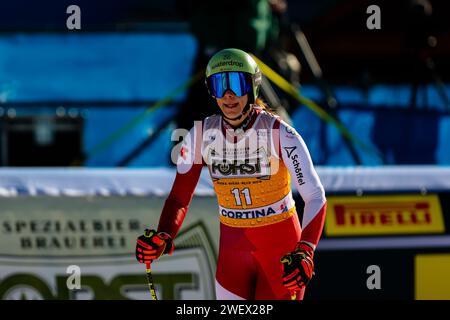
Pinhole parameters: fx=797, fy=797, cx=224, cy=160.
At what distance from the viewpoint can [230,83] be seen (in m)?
4.17

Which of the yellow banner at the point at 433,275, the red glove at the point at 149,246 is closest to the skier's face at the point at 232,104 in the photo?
the red glove at the point at 149,246

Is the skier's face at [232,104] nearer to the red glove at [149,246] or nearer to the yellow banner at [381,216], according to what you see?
the red glove at [149,246]

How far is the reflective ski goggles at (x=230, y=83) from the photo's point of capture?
13.7 ft

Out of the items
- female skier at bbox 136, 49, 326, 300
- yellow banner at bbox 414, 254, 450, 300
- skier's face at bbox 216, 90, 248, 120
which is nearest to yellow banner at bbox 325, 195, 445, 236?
yellow banner at bbox 414, 254, 450, 300

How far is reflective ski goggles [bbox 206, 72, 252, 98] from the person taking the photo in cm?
417

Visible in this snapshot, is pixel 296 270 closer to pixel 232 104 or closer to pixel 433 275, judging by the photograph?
pixel 232 104

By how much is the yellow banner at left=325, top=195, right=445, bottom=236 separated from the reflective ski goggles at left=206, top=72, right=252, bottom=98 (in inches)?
60.9

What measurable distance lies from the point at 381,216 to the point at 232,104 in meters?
1.75

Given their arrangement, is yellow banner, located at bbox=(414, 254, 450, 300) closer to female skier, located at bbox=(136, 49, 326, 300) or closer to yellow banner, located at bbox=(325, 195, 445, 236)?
yellow banner, located at bbox=(325, 195, 445, 236)

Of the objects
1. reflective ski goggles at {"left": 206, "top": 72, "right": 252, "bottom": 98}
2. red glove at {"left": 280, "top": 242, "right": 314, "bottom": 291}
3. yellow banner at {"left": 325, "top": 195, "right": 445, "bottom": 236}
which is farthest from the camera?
yellow banner at {"left": 325, "top": 195, "right": 445, "bottom": 236}

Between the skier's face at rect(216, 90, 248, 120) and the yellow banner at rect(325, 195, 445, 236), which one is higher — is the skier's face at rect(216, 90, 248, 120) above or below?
above

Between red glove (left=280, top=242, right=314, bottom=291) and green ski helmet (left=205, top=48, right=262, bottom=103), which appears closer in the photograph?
red glove (left=280, top=242, right=314, bottom=291)

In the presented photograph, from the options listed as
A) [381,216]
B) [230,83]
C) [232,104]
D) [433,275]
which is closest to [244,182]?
[232,104]
